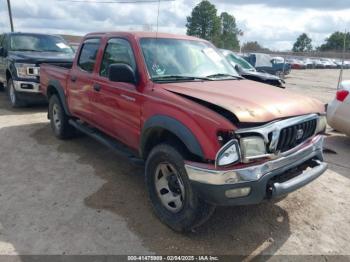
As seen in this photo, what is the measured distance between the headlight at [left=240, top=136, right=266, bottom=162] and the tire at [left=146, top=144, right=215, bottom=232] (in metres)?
0.58

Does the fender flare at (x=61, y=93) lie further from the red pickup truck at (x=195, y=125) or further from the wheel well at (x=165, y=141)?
the wheel well at (x=165, y=141)

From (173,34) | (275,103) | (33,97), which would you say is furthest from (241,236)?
(33,97)

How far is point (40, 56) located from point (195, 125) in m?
6.92

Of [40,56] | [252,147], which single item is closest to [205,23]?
[40,56]

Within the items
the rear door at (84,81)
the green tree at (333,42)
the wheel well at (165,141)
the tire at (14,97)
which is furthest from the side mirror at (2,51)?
the green tree at (333,42)

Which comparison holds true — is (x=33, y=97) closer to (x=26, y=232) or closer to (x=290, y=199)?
Answer: (x=26, y=232)

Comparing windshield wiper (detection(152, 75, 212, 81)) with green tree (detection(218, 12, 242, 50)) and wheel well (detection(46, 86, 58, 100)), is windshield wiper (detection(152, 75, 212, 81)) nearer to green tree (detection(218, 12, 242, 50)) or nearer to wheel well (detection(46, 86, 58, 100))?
wheel well (detection(46, 86, 58, 100))

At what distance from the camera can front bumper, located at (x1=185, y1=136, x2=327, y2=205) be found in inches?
112

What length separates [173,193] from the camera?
3523mm

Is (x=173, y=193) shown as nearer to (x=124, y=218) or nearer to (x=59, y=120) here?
(x=124, y=218)

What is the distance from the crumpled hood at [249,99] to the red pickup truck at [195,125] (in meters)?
0.01

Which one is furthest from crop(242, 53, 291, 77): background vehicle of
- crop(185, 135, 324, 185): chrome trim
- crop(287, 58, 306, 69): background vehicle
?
crop(287, 58, 306, 69): background vehicle

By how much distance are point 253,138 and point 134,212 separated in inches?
65.7

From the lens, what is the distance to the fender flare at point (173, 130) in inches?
117
